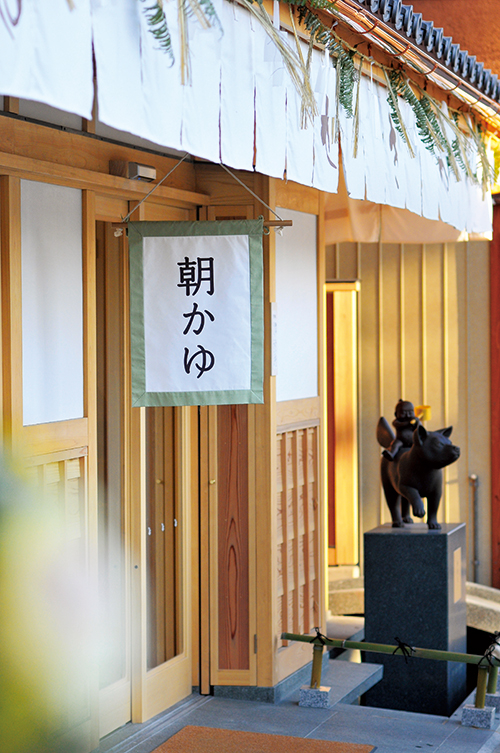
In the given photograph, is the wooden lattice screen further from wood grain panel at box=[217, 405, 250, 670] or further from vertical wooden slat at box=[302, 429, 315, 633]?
wood grain panel at box=[217, 405, 250, 670]

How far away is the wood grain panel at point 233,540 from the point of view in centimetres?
512

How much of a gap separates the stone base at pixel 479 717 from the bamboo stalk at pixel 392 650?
0.29 m

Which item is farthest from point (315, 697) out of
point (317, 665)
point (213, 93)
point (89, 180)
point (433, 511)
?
point (213, 93)

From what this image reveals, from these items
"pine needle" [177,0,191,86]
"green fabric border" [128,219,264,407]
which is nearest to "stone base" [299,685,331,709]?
"green fabric border" [128,219,264,407]

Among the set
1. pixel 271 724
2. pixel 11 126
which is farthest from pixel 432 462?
pixel 11 126

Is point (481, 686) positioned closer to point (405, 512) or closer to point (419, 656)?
point (419, 656)

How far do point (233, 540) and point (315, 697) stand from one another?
105 cm

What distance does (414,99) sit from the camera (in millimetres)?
4945

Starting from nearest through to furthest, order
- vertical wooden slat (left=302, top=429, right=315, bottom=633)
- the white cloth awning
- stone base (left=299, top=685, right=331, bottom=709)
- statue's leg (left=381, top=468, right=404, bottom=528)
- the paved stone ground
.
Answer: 1. the white cloth awning
2. the paved stone ground
3. stone base (left=299, top=685, right=331, bottom=709)
4. vertical wooden slat (left=302, top=429, right=315, bottom=633)
5. statue's leg (left=381, top=468, right=404, bottom=528)

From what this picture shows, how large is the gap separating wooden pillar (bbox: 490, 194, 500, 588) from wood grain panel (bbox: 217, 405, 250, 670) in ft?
12.3

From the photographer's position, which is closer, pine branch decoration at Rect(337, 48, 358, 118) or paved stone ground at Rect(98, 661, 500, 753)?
pine branch decoration at Rect(337, 48, 358, 118)

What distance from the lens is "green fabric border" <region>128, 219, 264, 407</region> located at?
167 inches

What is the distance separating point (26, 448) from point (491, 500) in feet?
18.2

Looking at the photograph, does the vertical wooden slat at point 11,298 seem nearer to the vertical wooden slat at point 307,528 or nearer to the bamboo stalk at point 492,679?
the vertical wooden slat at point 307,528
